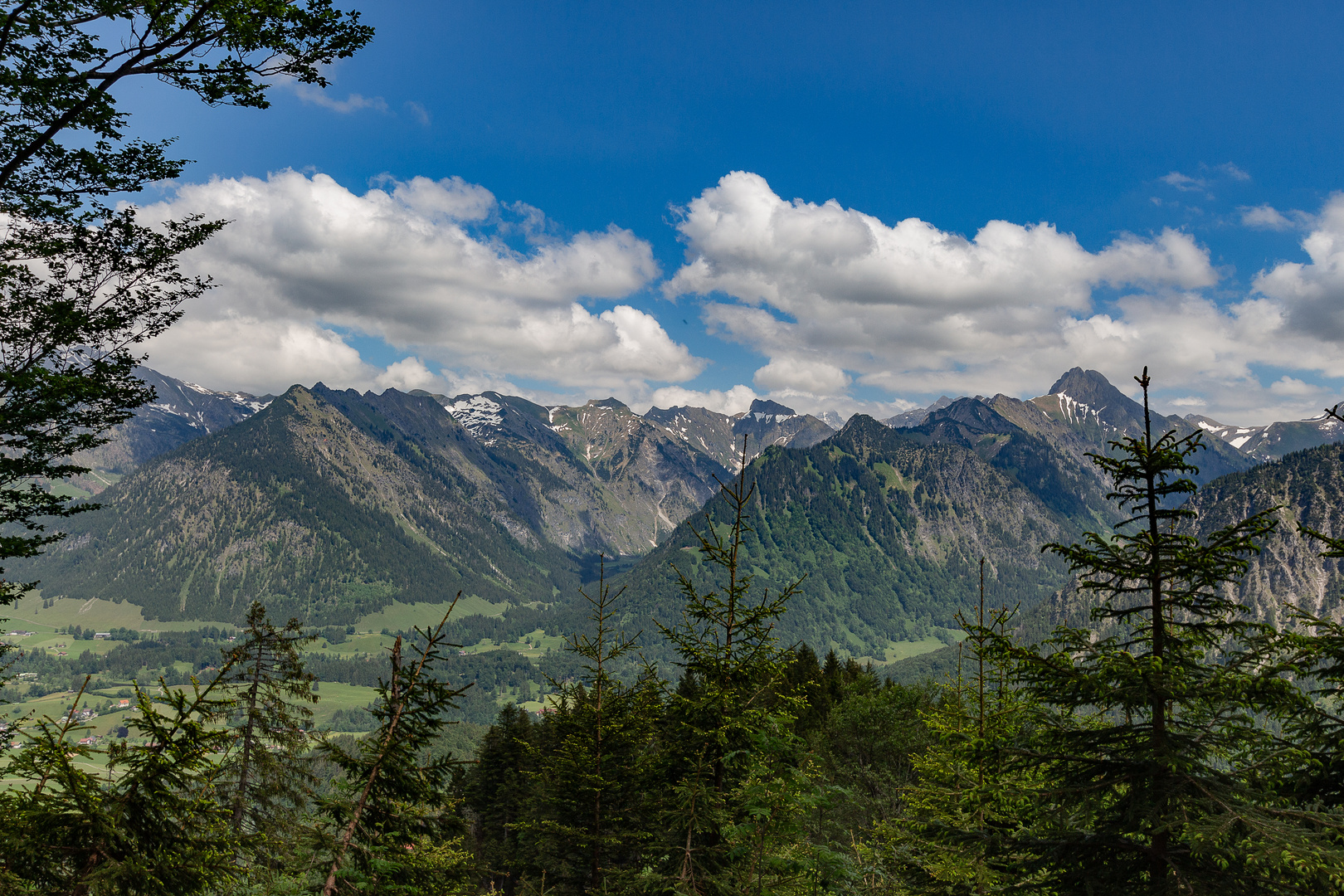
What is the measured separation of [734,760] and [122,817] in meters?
12.1

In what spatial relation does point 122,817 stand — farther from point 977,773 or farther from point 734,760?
point 977,773

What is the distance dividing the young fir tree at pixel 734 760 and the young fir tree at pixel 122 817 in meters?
9.70

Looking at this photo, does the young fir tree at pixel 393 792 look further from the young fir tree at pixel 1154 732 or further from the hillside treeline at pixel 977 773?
the young fir tree at pixel 1154 732

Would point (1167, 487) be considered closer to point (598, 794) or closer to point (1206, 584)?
point (1206, 584)

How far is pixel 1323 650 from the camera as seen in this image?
12.2 meters

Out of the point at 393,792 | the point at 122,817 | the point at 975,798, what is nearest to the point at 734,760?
the point at 975,798

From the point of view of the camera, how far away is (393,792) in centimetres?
1230

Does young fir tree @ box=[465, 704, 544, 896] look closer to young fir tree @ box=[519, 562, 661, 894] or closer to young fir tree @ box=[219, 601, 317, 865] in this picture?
young fir tree @ box=[219, 601, 317, 865]

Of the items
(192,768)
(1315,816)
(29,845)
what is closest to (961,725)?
(1315,816)

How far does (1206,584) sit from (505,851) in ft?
182

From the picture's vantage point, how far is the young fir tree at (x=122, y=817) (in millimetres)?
8594

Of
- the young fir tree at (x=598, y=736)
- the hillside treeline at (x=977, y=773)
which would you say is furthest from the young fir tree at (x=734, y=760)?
the young fir tree at (x=598, y=736)

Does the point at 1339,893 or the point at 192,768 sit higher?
the point at 192,768

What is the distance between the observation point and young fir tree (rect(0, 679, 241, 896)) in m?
8.59
